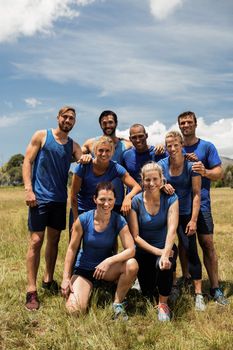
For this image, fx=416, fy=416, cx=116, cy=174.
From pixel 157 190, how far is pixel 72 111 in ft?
5.63

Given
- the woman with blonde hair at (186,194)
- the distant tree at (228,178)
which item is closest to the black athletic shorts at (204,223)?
the woman with blonde hair at (186,194)

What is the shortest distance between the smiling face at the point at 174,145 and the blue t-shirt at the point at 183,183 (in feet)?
0.96

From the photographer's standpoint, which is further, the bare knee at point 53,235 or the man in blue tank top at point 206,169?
the bare knee at point 53,235

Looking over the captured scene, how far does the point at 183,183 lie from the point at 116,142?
1.41 metres

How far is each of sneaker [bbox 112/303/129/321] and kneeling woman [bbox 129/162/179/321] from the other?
0.50 meters

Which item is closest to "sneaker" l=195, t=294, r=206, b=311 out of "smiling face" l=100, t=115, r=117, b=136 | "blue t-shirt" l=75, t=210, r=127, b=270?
"blue t-shirt" l=75, t=210, r=127, b=270

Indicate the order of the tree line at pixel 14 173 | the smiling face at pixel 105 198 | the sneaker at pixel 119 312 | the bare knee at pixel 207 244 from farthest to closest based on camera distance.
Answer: the tree line at pixel 14 173, the bare knee at pixel 207 244, the smiling face at pixel 105 198, the sneaker at pixel 119 312

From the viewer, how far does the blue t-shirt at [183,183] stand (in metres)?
5.91

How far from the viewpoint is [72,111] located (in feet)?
20.0

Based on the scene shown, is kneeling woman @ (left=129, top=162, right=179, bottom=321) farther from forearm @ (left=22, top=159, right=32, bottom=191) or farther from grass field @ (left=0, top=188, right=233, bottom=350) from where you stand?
forearm @ (left=22, top=159, right=32, bottom=191)

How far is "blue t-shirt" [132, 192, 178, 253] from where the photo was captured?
571 cm

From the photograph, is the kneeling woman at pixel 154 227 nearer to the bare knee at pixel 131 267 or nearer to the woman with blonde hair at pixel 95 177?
the woman with blonde hair at pixel 95 177

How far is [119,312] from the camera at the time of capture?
17.0ft

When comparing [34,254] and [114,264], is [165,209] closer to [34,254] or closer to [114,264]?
[114,264]
